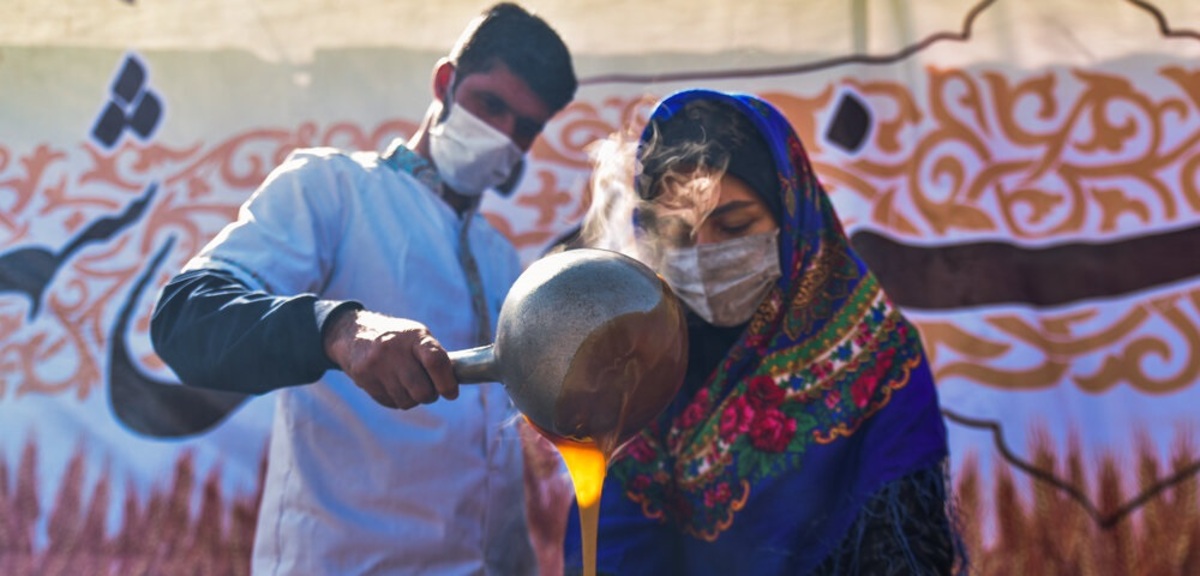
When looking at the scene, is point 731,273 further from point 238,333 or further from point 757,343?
point 238,333

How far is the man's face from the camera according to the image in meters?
2.26

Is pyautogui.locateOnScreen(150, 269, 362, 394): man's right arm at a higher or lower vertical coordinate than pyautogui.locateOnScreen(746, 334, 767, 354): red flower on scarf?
higher

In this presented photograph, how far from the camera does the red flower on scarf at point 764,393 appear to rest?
180 centimetres

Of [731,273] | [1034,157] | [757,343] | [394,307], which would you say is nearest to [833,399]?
[757,343]

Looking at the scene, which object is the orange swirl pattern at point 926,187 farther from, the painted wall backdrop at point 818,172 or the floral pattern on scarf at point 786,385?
the floral pattern on scarf at point 786,385

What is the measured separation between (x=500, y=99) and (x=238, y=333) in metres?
0.92

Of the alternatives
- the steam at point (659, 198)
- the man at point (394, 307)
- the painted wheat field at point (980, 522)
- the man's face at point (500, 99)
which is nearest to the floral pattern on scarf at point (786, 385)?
the steam at point (659, 198)

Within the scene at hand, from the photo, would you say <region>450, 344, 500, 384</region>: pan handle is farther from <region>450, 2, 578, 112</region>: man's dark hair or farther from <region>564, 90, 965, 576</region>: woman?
<region>450, 2, 578, 112</region>: man's dark hair

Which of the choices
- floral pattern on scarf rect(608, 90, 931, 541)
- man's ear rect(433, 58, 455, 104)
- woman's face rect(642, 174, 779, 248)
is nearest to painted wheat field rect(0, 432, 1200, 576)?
floral pattern on scarf rect(608, 90, 931, 541)

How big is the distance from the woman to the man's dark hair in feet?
1.41

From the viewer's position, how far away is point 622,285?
130cm

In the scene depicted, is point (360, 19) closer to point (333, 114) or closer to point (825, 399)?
point (333, 114)

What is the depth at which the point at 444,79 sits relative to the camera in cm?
233

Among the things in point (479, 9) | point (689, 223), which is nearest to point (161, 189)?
point (479, 9)
